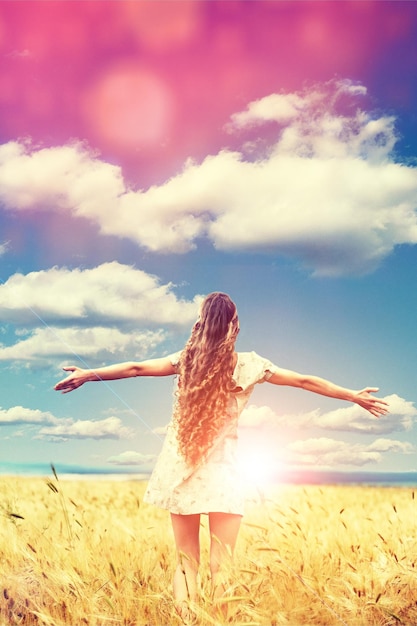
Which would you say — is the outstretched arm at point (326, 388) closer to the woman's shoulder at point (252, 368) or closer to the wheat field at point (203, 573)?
the woman's shoulder at point (252, 368)

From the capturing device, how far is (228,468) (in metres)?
4.72

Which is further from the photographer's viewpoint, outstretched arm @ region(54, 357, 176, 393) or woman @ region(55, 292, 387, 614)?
outstretched arm @ region(54, 357, 176, 393)

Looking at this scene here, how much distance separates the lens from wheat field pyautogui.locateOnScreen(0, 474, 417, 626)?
15.0 feet

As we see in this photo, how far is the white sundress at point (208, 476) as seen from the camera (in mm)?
4629

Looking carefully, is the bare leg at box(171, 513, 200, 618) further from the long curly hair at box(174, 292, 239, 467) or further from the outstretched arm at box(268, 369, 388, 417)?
the outstretched arm at box(268, 369, 388, 417)

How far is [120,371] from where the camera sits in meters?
4.91

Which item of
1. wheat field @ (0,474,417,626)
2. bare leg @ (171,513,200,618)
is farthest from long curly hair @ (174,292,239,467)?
wheat field @ (0,474,417,626)

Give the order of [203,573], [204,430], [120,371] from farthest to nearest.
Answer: [203,573] < [120,371] < [204,430]

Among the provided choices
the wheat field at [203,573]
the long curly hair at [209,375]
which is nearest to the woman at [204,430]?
the long curly hair at [209,375]

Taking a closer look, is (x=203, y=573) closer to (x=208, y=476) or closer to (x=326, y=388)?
(x=208, y=476)

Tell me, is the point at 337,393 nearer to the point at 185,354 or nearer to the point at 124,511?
the point at 185,354

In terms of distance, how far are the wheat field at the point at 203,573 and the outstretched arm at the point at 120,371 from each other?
681 millimetres

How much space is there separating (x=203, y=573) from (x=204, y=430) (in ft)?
5.03

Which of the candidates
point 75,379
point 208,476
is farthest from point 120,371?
point 208,476
